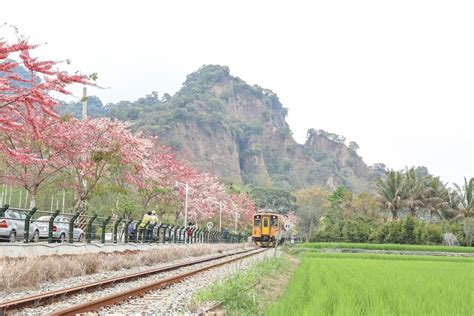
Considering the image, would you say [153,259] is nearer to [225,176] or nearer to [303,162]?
[225,176]

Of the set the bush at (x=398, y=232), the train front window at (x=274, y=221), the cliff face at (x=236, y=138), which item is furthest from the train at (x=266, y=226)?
the cliff face at (x=236, y=138)

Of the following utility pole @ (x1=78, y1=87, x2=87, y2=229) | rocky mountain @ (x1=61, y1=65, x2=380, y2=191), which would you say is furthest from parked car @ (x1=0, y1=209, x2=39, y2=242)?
rocky mountain @ (x1=61, y1=65, x2=380, y2=191)

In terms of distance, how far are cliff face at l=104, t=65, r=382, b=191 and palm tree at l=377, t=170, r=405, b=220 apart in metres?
64.3

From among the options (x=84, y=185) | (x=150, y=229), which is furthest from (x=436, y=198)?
(x=84, y=185)

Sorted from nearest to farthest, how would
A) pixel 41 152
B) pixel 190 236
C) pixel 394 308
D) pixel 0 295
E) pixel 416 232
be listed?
pixel 394 308, pixel 0 295, pixel 41 152, pixel 190 236, pixel 416 232

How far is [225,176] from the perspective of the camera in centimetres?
13675

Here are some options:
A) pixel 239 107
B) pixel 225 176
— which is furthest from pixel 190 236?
pixel 239 107

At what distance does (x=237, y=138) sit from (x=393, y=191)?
103 meters

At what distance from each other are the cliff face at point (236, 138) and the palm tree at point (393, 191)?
2531 inches

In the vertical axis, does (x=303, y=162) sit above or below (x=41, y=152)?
above

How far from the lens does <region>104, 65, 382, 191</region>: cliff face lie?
12850cm

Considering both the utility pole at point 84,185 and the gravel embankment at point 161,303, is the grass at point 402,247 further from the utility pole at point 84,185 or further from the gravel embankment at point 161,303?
the gravel embankment at point 161,303

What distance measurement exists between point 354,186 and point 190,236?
448 ft

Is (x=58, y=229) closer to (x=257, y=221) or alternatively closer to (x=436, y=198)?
(x=257, y=221)
